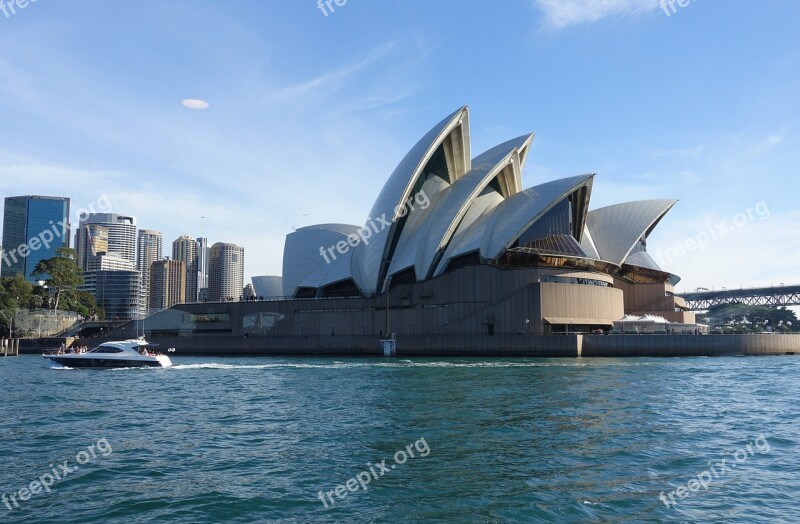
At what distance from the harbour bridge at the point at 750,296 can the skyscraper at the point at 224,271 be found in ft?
389

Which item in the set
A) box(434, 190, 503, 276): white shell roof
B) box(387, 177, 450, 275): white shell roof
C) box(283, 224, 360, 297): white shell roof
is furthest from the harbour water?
box(283, 224, 360, 297): white shell roof

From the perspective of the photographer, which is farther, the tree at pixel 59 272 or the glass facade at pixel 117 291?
the glass facade at pixel 117 291

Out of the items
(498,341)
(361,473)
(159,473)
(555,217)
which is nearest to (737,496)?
(361,473)

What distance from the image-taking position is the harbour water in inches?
432

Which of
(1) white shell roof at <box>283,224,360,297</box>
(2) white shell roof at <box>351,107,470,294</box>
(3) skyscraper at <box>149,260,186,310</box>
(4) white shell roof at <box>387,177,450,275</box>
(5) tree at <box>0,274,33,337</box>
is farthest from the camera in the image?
(3) skyscraper at <box>149,260,186,310</box>

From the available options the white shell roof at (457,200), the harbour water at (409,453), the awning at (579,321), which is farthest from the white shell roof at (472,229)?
the harbour water at (409,453)

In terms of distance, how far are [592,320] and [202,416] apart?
141 feet

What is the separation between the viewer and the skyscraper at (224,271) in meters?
176

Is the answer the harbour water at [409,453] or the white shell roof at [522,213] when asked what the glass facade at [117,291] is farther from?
the harbour water at [409,453]

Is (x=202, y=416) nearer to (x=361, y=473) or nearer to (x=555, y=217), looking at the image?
(x=361, y=473)

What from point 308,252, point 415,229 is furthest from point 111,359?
point 308,252

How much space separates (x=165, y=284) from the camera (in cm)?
17962

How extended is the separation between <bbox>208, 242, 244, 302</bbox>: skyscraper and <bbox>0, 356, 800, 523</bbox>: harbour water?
15176 cm

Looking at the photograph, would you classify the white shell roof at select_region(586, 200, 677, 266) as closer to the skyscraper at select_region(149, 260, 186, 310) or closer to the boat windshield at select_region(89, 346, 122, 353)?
the boat windshield at select_region(89, 346, 122, 353)
